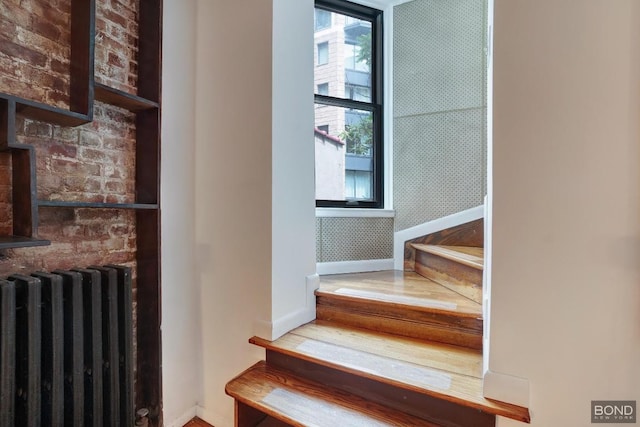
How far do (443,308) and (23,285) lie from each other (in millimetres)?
1752

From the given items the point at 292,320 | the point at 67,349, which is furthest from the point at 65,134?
the point at 292,320

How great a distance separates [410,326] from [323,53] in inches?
92.0

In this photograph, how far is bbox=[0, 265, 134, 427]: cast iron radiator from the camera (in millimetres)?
1039

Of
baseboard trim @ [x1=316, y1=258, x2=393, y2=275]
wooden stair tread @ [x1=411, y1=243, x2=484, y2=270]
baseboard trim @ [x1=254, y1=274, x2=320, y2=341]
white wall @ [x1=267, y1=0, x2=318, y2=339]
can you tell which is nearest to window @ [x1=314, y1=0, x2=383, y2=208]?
baseboard trim @ [x1=316, y1=258, x2=393, y2=275]

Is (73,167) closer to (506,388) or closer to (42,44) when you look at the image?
(42,44)

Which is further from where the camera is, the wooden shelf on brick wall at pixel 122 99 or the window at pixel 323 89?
the window at pixel 323 89

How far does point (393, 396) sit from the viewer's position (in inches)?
50.0

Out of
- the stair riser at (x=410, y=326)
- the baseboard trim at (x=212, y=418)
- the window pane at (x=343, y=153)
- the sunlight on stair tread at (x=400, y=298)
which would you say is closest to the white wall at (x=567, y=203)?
the stair riser at (x=410, y=326)

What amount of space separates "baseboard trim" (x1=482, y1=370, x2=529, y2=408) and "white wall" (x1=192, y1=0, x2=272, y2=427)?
1025 millimetres

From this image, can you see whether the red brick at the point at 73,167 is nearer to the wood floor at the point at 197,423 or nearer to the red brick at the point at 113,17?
the red brick at the point at 113,17

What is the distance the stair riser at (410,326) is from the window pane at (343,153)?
108 cm

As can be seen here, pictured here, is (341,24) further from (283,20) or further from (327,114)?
(283,20)

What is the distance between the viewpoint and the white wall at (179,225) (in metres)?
1.68

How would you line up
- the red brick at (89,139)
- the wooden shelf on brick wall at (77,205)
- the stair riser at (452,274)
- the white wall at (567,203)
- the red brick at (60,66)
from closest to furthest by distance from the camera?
the white wall at (567,203) < the wooden shelf on brick wall at (77,205) < the red brick at (60,66) < the red brick at (89,139) < the stair riser at (452,274)
